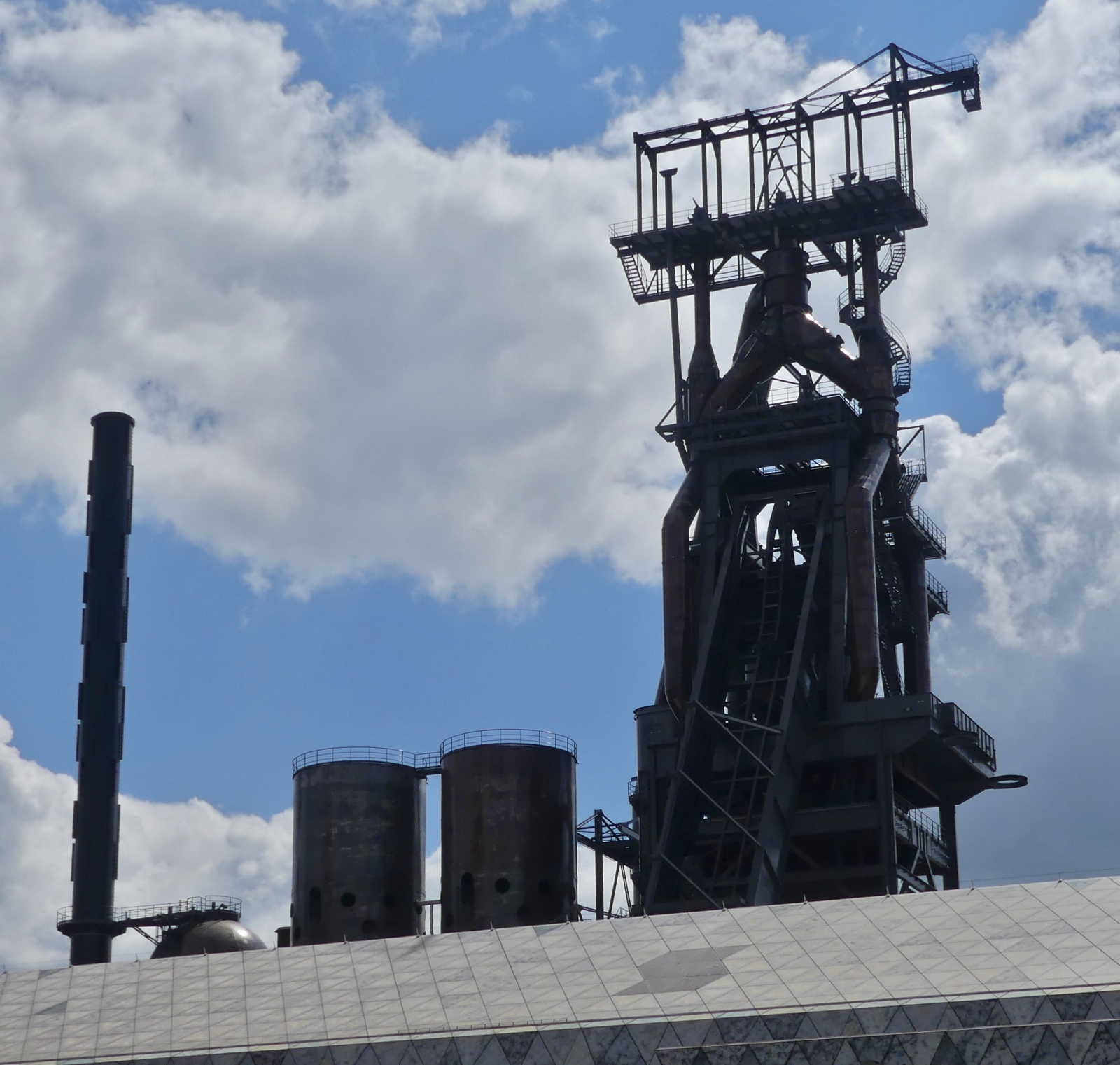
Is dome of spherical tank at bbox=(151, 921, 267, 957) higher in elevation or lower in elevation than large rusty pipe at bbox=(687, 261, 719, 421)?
lower

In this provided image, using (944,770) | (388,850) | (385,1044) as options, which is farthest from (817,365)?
(385,1044)

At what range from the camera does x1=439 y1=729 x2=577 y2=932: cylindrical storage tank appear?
74938mm

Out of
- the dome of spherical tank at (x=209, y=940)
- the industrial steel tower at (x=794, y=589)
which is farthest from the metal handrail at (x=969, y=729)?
the dome of spherical tank at (x=209, y=940)

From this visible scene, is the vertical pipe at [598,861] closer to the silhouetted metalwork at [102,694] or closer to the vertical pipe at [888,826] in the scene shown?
the vertical pipe at [888,826]

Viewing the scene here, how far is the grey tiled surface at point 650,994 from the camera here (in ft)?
155

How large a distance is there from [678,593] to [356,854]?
54.0 ft

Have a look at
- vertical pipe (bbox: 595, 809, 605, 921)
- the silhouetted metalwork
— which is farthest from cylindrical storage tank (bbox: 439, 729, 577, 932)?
the silhouetted metalwork

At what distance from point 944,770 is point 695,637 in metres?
11.1

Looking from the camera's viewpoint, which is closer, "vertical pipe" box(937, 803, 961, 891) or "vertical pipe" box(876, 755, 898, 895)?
"vertical pipe" box(876, 755, 898, 895)

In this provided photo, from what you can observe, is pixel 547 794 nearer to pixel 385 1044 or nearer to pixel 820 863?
pixel 820 863

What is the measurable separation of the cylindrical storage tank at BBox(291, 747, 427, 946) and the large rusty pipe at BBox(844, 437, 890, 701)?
1921 cm

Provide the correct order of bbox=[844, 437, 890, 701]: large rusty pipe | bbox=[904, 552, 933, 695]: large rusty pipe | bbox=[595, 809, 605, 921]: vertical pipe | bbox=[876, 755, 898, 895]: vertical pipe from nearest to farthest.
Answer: bbox=[876, 755, 898, 895]: vertical pipe → bbox=[844, 437, 890, 701]: large rusty pipe → bbox=[595, 809, 605, 921]: vertical pipe → bbox=[904, 552, 933, 695]: large rusty pipe

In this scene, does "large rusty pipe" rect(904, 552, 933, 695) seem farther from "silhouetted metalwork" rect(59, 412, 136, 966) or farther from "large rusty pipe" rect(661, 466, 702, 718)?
"silhouetted metalwork" rect(59, 412, 136, 966)

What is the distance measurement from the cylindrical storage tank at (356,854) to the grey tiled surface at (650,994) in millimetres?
16334
